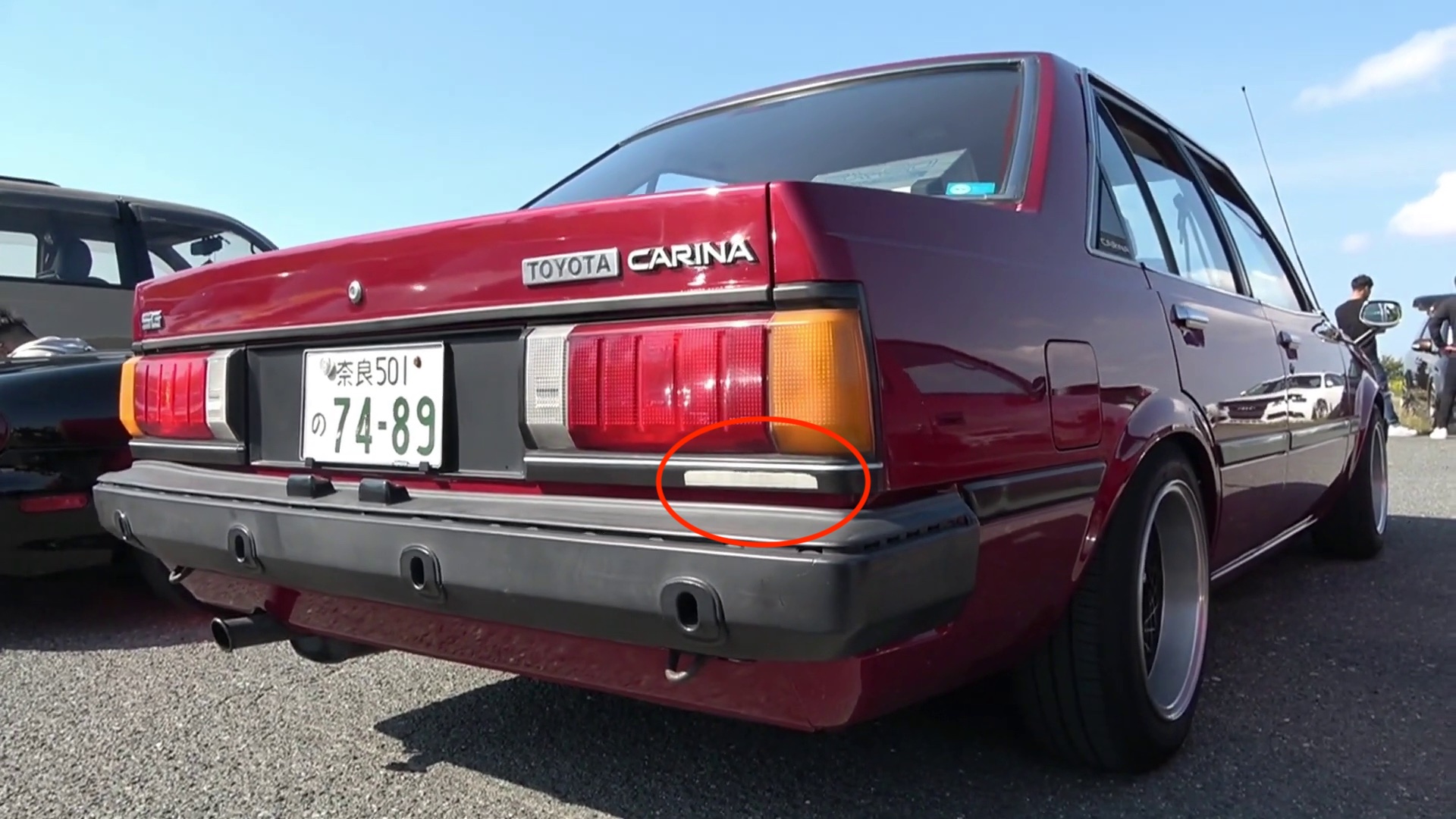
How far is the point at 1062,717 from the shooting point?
6.78ft

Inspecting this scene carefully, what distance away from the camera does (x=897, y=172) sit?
2.15m

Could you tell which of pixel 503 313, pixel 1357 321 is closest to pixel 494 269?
pixel 503 313

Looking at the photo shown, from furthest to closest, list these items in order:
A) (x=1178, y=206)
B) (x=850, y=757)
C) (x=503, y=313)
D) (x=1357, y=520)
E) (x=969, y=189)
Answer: (x=1357, y=520), (x=1178, y=206), (x=850, y=757), (x=969, y=189), (x=503, y=313)

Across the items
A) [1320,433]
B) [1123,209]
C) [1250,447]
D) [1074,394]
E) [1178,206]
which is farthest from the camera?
[1320,433]

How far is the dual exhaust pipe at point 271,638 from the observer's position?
2.11 meters

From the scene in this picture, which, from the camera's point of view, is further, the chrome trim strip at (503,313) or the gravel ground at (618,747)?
the gravel ground at (618,747)

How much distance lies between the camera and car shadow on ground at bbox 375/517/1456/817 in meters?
2.04

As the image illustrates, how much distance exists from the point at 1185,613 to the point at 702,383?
4.97 ft

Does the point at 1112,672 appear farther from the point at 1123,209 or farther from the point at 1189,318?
the point at 1123,209

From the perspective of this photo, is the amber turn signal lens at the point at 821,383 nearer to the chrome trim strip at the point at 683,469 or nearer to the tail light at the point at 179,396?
the chrome trim strip at the point at 683,469

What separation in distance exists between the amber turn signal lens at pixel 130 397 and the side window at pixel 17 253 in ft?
11.1

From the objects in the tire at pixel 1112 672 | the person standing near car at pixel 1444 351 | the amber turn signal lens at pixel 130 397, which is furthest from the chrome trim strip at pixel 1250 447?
the person standing near car at pixel 1444 351

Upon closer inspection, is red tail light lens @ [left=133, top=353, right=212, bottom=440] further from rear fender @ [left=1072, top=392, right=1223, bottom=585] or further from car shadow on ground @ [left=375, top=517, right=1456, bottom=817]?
rear fender @ [left=1072, top=392, right=1223, bottom=585]

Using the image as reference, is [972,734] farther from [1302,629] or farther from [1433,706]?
[1302,629]
